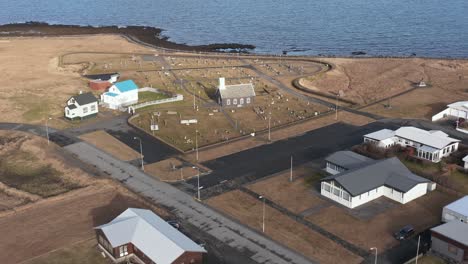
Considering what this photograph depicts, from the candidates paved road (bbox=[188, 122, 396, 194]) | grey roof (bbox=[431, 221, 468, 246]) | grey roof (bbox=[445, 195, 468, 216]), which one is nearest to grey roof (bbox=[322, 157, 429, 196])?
grey roof (bbox=[445, 195, 468, 216])

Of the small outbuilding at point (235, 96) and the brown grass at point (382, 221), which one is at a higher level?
the small outbuilding at point (235, 96)

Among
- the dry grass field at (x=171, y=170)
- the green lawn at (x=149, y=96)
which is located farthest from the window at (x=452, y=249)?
the green lawn at (x=149, y=96)

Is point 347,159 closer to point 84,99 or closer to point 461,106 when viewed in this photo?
point 461,106

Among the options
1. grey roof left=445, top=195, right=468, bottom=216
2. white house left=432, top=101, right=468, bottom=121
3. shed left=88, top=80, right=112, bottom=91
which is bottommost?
grey roof left=445, top=195, right=468, bottom=216

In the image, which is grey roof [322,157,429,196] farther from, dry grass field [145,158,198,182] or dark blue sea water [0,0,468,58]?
dark blue sea water [0,0,468,58]

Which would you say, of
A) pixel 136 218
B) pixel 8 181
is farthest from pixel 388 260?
pixel 8 181

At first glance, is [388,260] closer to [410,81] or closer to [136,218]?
[136,218]

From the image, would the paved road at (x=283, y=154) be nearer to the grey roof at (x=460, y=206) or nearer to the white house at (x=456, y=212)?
the grey roof at (x=460, y=206)
